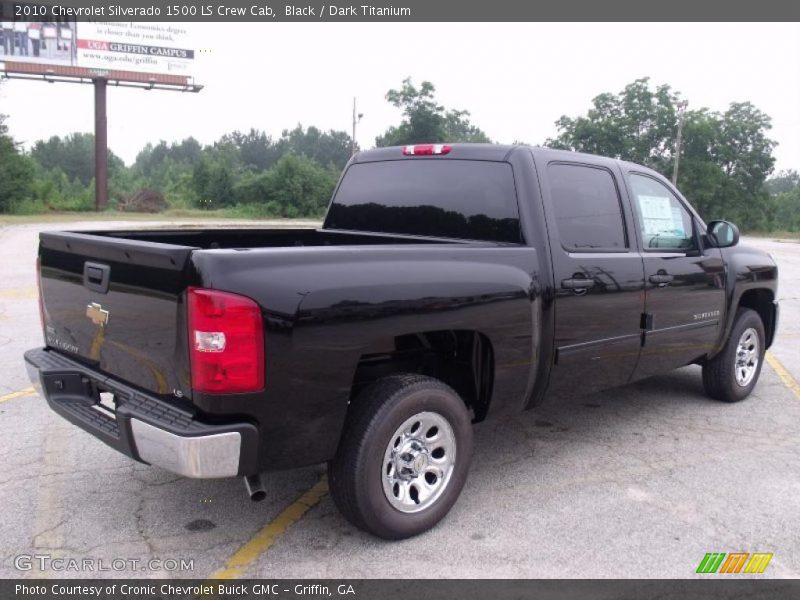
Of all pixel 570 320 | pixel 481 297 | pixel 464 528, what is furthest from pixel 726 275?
pixel 464 528

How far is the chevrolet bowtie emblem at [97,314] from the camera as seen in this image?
3186mm

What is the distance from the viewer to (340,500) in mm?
3135

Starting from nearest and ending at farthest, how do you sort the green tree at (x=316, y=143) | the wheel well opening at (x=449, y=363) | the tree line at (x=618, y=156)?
the wheel well opening at (x=449, y=363), the tree line at (x=618, y=156), the green tree at (x=316, y=143)

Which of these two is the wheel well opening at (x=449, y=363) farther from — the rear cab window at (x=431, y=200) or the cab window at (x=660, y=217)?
the cab window at (x=660, y=217)

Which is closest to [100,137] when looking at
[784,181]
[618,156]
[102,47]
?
[102,47]

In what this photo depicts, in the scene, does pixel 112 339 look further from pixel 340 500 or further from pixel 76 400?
pixel 340 500

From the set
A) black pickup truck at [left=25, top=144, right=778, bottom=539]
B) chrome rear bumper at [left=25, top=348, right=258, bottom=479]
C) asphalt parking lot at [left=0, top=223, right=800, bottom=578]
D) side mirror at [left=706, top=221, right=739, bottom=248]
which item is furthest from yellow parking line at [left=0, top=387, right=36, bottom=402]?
side mirror at [left=706, top=221, right=739, bottom=248]

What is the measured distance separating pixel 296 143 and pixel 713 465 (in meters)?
131

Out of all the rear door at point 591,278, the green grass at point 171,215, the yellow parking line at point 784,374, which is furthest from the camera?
the green grass at point 171,215

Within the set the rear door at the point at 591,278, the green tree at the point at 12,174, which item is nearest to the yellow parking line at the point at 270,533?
the rear door at the point at 591,278

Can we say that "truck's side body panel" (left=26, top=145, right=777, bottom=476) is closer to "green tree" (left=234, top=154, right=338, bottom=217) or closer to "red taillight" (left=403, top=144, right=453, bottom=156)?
"red taillight" (left=403, top=144, right=453, bottom=156)

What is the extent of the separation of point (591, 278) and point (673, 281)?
0.96 meters

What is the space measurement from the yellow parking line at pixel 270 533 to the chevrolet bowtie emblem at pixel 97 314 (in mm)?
1234

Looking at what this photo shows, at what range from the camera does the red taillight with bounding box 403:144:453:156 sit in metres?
4.30
